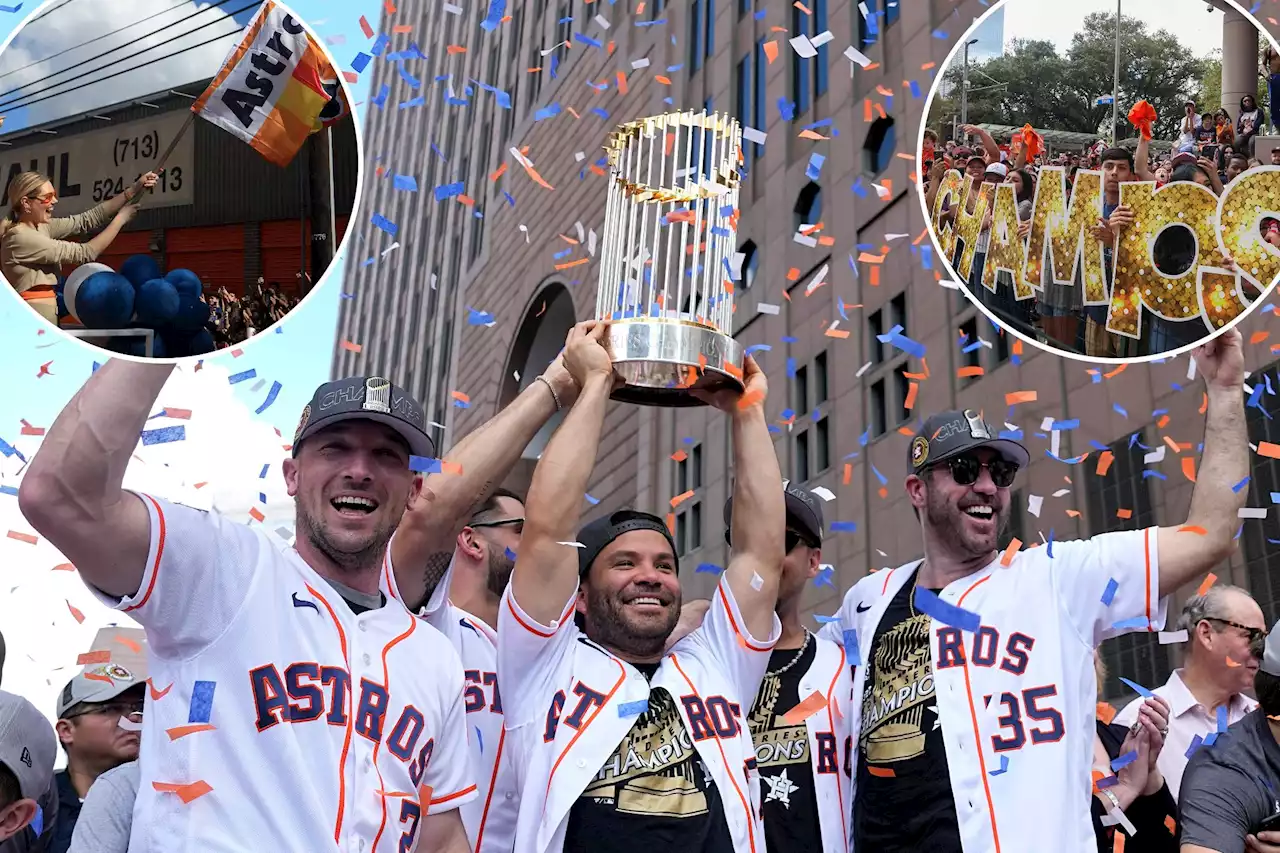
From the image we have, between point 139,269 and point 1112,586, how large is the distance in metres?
2.91

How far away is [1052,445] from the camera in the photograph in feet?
49.1

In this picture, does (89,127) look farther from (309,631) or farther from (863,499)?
(863,499)

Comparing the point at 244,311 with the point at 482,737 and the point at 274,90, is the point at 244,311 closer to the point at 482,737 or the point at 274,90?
the point at 274,90

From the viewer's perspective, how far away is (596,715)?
4.08 m

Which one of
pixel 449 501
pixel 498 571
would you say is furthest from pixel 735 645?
pixel 498 571

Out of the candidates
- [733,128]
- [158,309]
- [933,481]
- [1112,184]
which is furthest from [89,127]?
[1112,184]

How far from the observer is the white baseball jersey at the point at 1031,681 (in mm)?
4039

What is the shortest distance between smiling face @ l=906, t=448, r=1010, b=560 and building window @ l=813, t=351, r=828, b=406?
16257 mm

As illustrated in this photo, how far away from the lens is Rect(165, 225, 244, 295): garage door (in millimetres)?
3621

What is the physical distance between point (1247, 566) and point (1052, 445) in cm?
316

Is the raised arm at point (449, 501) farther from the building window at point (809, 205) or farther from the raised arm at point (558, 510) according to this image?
the building window at point (809, 205)

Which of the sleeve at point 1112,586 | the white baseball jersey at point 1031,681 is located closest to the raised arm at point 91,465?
the white baseball jersey at point 1031,681

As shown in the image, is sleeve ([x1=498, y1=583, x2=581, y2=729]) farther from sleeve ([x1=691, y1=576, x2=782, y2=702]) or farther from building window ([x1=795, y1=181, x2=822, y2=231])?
building window ([x1=795, y1=181, x2=822, y2=231])

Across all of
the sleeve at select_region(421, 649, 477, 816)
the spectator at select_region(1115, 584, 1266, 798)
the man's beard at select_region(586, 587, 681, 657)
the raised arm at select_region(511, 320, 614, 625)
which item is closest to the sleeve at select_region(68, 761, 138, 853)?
the sleeve at select_region(421, 649, 477, 816)
